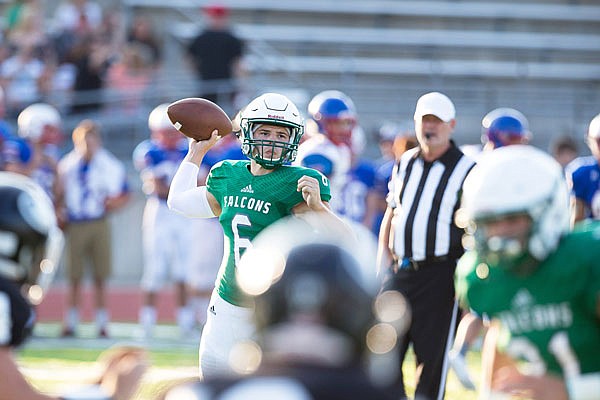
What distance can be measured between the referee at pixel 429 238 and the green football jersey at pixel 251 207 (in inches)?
55.5

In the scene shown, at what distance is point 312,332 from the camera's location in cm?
225

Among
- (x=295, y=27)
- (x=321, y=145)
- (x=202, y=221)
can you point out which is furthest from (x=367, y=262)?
(x=295, y=27)

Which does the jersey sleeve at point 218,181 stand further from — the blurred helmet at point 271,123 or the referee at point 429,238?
the referee at point 429,238

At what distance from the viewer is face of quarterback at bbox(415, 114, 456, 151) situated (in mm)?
6258

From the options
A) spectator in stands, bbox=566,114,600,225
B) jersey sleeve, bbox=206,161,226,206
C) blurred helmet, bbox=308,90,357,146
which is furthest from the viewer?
blurred helmet, bbox=308,90,357,146

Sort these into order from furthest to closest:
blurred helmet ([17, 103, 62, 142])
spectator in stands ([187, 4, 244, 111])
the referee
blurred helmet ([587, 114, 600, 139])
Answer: spectator in stands ([187, 4, 244, 111]), blurred helmet ([17, 103, 62, 142]), blurred helmet ([587, 114, 600, 139]), the referee

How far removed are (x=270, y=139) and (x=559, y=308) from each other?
182cm

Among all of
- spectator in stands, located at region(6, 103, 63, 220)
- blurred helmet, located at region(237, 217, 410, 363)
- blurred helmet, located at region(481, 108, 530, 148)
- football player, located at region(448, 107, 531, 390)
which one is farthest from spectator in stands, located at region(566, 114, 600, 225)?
blurred helmet, located at region(237, 217, 410, 363)

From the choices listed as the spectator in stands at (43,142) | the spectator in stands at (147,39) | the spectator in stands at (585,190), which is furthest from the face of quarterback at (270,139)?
the spectator in stands at (147,39)

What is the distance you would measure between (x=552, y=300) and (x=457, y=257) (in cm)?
284

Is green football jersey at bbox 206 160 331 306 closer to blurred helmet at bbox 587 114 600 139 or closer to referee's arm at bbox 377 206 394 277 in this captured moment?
referee's arm at bbox 377 206 394 277

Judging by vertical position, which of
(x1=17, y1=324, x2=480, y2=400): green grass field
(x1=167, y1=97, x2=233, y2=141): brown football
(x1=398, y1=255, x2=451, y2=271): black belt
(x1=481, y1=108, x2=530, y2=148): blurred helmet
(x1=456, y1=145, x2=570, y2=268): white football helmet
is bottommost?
(x1=17, y1=324, x2=480, y2=400): green grass field

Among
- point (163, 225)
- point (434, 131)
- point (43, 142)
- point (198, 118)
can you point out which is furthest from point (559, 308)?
point (43, 142)

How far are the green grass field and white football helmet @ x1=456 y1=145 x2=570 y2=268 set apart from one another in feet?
11.7
